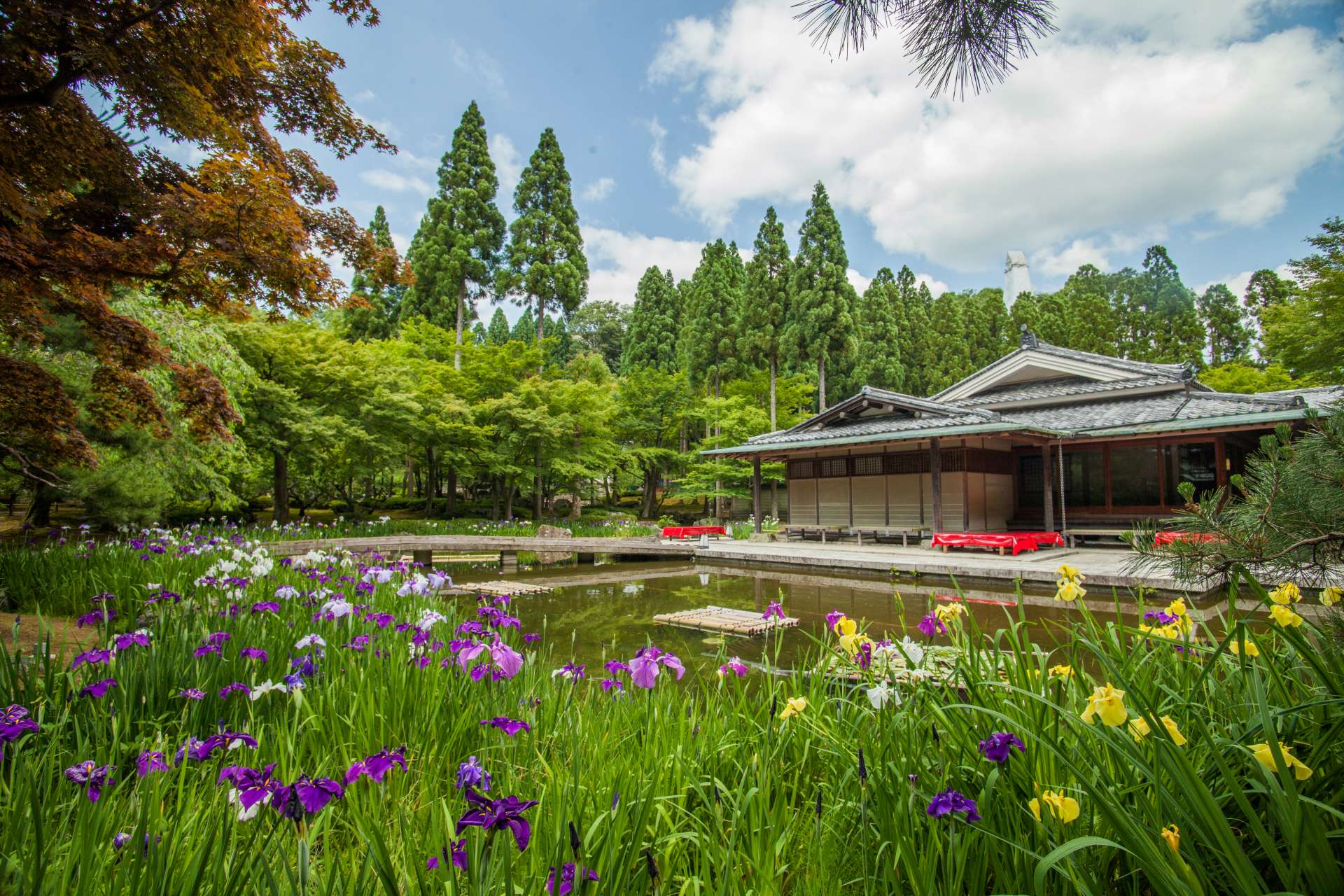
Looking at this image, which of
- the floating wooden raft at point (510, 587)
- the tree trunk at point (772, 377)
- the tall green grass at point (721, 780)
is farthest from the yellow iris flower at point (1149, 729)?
the tree trunk at point (772, 377)

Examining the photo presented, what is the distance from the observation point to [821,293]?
75.3 ft

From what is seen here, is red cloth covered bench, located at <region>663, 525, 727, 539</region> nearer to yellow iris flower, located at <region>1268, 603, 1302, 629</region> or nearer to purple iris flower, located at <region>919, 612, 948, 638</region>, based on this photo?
purple iris flower, located at <region>919, 612, 948, 638</region>

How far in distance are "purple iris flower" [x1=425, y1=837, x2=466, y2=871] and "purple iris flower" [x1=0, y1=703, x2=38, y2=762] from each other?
0.95m

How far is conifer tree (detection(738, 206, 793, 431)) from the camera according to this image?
2392 cm

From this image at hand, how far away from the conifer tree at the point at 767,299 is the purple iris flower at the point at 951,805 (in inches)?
899

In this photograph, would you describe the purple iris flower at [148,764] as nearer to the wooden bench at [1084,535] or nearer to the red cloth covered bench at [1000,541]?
the red cloth covered bench at [1000,541]

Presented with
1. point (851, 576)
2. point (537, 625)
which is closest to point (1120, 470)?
point (851, 576)

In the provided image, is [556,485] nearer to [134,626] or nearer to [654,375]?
[654,375]

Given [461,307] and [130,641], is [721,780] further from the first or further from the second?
[461,307]

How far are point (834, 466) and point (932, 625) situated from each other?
15.6m

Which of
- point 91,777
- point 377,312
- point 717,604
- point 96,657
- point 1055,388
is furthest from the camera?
point 377,312

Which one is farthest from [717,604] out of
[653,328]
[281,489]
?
[653,328]

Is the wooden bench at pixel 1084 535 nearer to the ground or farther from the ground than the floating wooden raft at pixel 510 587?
farther from the ground

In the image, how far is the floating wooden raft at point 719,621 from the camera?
670 cm
